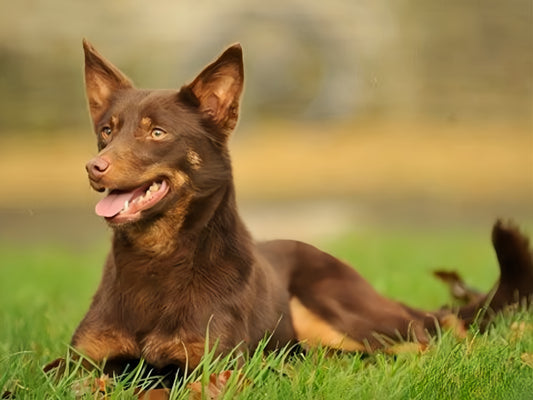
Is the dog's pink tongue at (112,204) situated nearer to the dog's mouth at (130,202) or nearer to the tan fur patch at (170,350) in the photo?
the dog's mouth at (130,202)

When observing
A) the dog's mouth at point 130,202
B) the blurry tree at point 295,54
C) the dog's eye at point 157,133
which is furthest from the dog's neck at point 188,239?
the blurry tree at point 295,54

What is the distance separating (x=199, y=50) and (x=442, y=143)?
464cm

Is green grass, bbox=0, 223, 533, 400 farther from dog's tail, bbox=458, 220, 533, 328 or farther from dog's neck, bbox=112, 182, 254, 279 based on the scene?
dog's neck, bbox=112, 182, 254, 279

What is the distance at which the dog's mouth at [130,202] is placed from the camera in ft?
12.2

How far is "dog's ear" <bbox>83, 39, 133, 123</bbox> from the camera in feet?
13.8

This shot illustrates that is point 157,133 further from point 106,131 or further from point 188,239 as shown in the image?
point 188,239

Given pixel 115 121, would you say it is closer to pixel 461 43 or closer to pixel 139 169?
pixel 139 169

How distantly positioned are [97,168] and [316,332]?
4.56 feet

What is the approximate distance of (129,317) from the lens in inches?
154

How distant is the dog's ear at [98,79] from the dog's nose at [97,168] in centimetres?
61

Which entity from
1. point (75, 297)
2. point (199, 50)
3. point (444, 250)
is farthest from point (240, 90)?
point (199, 50)

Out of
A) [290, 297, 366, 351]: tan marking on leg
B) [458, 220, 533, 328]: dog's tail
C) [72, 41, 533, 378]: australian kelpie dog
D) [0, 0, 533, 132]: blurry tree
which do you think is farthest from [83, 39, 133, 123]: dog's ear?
[0, 0, 533, 132]: blurry tree

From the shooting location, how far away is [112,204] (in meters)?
3.76

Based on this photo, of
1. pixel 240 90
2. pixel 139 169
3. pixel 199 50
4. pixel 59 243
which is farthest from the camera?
pixel 199 50
